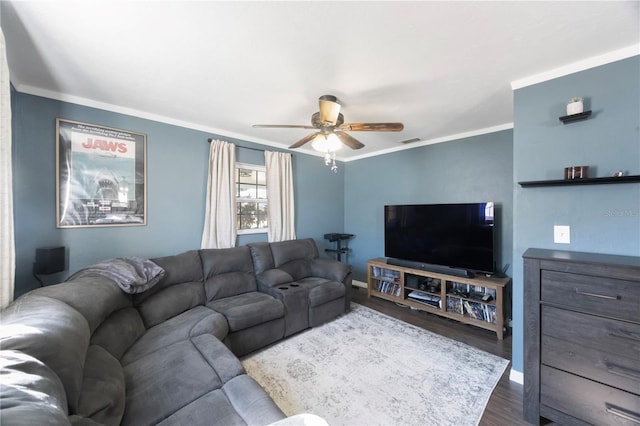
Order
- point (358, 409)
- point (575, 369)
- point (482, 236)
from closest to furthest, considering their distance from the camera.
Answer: point (575, 369) → point (358, 409) → point (482, 236)

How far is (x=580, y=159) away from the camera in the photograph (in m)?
1.73

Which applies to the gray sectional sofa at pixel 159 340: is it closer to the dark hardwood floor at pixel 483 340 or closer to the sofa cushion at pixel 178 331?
the sofa cushion at pixel 178 331

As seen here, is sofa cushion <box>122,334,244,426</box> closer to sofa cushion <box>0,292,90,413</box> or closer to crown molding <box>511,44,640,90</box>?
sofa cushion <box>0,292,90,413</box>

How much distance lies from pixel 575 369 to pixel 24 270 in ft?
13.6

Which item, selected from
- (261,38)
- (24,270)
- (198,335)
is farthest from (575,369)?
(24,270)

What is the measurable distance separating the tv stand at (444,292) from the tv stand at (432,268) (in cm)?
1

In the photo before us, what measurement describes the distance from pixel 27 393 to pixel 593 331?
2.52 m

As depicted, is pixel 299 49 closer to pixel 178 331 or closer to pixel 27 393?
pixel 27 393

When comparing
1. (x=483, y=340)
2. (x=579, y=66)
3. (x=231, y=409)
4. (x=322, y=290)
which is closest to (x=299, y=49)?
(x=579, y=66)

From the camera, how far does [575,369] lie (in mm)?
1438

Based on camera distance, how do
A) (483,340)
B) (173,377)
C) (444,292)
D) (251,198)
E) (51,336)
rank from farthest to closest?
(251,198) < (444,292) < (483,340) < (173,377) < (51,336)

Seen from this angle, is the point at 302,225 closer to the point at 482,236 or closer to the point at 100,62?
the point at 482,236

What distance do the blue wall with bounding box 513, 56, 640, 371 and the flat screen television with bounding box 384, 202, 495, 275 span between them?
3.20 feet

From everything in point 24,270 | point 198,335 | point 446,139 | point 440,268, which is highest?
point 446,139
